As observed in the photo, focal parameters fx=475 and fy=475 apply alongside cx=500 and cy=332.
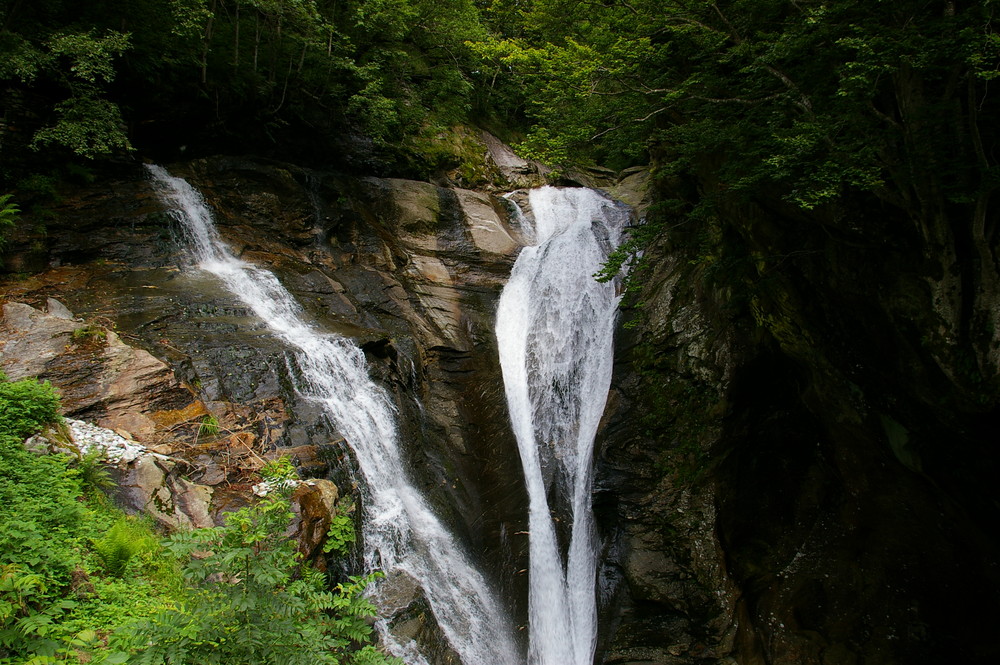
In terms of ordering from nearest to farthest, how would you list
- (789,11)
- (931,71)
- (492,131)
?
1. (931,71)
2. (789,11)
3. (492,131)

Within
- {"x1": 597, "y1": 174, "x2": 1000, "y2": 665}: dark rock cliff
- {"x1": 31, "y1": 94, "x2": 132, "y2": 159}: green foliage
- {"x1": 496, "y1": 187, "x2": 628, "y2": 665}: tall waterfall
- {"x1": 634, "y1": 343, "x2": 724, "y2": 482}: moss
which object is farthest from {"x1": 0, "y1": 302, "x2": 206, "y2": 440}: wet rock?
{"x1": 634, "y1": 343, "x2": 724, "y2": 482}: moss

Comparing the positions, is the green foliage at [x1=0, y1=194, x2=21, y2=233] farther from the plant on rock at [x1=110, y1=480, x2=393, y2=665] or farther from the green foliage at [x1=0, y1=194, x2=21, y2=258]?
the plant on rock at [x1=110, y1=480, x2=393, y2=665]

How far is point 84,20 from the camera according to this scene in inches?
376

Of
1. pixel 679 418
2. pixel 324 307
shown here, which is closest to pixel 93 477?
pixel 324 307

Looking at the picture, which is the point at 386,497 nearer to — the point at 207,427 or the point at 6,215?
the point at 207,427

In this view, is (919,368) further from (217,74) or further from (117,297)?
(217,74)

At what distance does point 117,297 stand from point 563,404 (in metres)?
8.50

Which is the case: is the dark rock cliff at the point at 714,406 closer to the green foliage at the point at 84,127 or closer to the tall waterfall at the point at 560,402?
the tall waterfall at the point at 560,402

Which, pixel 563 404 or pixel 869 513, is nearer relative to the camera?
pixel 869 513

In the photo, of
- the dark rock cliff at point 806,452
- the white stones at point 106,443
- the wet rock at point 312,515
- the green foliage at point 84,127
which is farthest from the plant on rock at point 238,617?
the green foliage at point 84,127

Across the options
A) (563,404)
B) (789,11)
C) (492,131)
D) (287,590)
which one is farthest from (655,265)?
(492,131)

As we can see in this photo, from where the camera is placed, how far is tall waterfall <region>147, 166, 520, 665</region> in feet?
23.2

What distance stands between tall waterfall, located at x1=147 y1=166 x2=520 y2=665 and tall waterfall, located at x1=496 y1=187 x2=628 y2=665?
46.3 inches

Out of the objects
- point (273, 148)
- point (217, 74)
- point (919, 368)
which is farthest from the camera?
point (273, 148)
